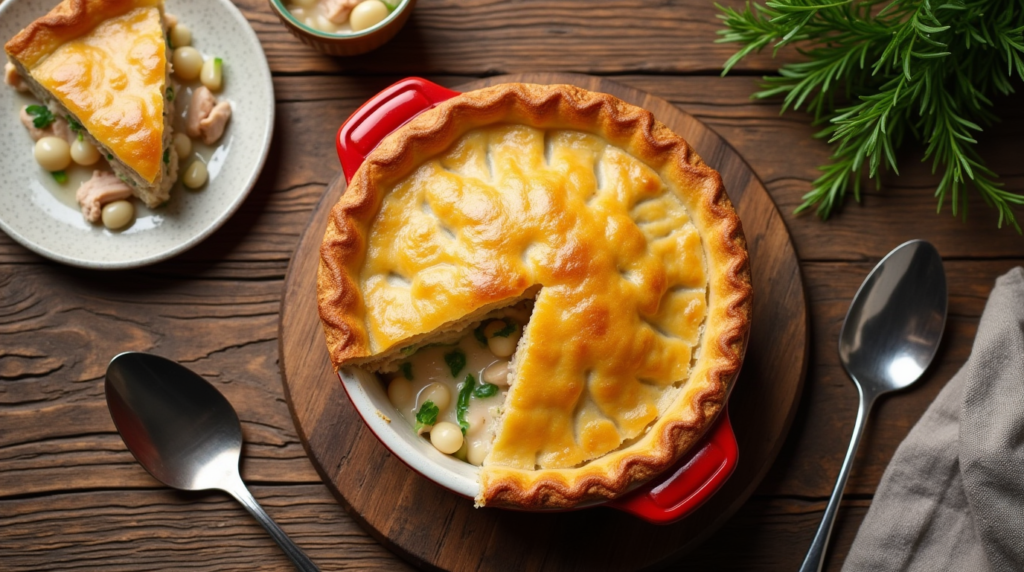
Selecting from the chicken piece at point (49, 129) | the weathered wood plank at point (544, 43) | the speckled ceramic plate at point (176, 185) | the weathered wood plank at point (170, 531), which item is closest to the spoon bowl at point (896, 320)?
the weathered wood plank at point (544, 43)

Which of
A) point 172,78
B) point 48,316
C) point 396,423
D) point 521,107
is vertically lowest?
point 48,316

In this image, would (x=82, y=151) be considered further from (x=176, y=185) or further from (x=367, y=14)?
(x=367, y=14)

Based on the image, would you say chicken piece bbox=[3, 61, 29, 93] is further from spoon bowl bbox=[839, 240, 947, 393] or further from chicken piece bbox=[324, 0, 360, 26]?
spoon bowl bbox=[839, 240, 947, 393]

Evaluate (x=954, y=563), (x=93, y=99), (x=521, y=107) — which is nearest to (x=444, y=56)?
(x=521, y=107)

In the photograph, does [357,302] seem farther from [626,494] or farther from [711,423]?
[711,423]

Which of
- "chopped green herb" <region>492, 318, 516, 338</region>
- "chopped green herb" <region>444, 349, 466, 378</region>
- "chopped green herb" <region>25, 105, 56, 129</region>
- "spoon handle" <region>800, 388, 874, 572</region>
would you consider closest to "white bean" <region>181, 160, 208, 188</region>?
"chopped green herb" <region>25, 105, 56, 129</region>

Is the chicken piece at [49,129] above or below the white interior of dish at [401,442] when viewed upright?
above

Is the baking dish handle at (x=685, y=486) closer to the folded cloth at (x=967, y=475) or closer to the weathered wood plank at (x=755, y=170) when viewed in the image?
the folded cloth at (x=967, y=475)
